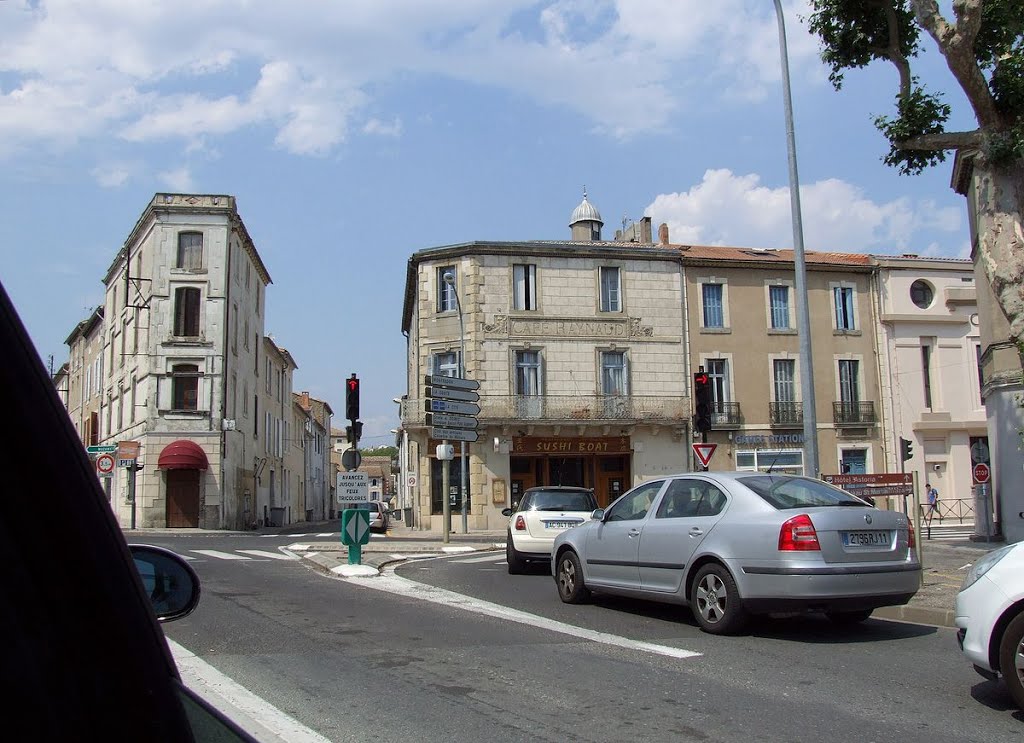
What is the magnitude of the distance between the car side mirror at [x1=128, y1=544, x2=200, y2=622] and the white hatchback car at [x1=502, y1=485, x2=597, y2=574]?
496 inches

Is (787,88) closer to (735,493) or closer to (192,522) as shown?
(735,493)

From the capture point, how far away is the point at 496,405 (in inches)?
1421

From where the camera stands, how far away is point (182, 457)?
36.9 m

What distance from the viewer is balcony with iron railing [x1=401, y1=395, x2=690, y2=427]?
3603 cm

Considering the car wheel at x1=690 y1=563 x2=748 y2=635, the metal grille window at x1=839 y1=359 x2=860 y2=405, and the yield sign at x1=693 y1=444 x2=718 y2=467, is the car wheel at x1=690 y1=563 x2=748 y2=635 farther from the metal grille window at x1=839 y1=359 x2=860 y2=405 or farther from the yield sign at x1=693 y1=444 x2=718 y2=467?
the metal grille window at x1=839 y1=359 x2=860 y2=405

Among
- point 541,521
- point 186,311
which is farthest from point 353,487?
point 186,311

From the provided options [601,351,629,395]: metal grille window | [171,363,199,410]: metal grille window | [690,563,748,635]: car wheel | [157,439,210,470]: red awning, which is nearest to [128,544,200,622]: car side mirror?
[690,563,748,635]: car wheel

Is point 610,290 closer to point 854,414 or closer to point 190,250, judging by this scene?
point 854,414

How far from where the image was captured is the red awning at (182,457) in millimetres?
36812

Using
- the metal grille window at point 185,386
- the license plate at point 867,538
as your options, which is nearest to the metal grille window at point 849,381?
the metal grille window at point 185,386

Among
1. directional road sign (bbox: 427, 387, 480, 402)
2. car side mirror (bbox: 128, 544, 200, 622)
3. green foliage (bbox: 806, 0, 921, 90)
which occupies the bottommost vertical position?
car side mirror (bbox: 128, 544, 200, 622)

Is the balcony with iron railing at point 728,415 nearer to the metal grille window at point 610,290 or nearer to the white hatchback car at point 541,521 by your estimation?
the metal grille window at point 610,290

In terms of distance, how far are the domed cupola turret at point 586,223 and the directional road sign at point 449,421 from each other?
28.5 metres

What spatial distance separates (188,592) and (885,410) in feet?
129
